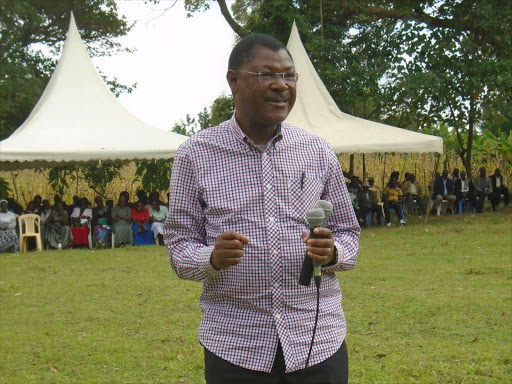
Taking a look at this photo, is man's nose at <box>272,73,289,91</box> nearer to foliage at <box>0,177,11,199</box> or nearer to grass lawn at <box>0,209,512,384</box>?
grass lawn at <box>0,209,512,384</box>

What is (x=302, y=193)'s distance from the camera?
8.52 ft

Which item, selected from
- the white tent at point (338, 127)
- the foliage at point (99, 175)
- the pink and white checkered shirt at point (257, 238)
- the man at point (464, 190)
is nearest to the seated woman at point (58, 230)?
the foliage at point (99, 175)

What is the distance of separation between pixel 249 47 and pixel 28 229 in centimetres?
1518

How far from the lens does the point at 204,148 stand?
8.65 feet

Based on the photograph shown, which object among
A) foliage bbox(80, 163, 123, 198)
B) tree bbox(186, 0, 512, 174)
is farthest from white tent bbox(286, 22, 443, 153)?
foliage bbox(80, 163, 123, 198)

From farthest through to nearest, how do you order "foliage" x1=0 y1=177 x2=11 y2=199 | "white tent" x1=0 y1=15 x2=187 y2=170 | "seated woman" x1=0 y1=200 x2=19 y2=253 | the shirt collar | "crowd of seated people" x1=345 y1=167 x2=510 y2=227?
"foliage" x1=0 y1=177 x2=11 y2=199, "crowd of seated people" x1=345 y1=167 x2=510 y2=227, "seated woman" x1=0 y1=200 x2=19 y2=253, "white tent" x1=0 y1=15 x2=187 y2=170, the shirt collar

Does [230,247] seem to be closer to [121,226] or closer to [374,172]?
[121,226]

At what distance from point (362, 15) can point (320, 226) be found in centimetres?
1883

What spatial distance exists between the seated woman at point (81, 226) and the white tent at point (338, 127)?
5090 mm

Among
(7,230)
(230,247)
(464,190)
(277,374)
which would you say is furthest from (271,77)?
(464,190)

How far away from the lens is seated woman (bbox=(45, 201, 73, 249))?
673 inches

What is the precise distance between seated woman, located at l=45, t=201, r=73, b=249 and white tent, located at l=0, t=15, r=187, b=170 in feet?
4.31

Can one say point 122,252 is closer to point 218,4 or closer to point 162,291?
point 162,291

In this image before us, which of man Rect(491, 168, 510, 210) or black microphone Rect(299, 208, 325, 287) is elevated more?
black microphone Rect(299, 208, 325, 287)
